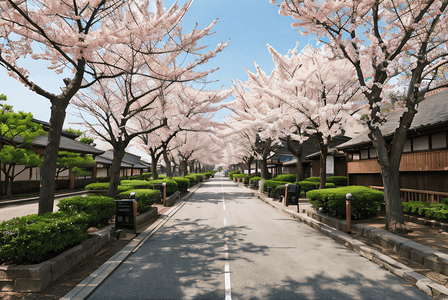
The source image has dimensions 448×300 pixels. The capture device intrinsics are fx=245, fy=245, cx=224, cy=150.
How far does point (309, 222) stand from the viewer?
10.6 meters

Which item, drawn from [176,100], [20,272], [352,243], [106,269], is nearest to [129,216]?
[106,269]

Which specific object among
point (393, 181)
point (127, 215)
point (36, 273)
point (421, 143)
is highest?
point (421, 143)

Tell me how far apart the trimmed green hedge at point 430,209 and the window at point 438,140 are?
3327 mm

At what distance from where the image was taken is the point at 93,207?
7973mm

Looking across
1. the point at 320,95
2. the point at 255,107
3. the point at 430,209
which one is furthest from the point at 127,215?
the point at 255,107

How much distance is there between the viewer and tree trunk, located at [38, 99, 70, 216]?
6836 mm

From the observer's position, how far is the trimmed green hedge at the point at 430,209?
8.48 metres

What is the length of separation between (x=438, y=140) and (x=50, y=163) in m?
15.5

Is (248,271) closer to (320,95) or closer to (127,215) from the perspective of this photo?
(127,215)

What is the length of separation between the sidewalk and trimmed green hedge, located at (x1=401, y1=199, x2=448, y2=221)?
0.49m

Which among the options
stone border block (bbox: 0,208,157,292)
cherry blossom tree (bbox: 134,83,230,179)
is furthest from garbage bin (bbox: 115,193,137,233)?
cherry blossom tree (bbox: 134,83,230,179)

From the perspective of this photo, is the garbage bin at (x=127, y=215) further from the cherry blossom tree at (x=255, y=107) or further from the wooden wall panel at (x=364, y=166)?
the wooden wall panel at (x=364, y=166)

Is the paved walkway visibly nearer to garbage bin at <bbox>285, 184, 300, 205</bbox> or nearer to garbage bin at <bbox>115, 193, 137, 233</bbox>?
garbage bin at <bbox>285, 184, 300, 205</bbox>

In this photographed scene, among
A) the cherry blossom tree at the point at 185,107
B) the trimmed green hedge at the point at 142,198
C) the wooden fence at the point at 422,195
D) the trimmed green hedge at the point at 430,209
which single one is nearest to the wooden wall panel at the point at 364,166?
the wooden fence at the point at 422,195
